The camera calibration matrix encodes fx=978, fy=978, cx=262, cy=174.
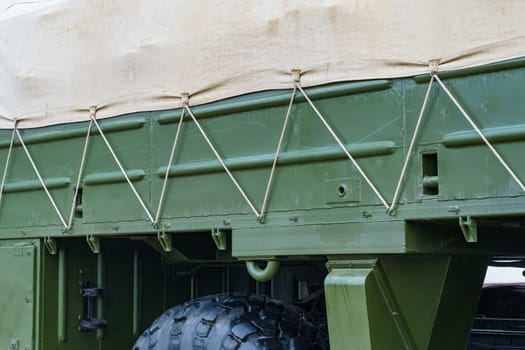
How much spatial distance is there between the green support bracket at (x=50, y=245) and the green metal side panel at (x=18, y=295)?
0.09 meters

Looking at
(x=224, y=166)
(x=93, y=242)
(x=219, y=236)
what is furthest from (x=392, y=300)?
(x=93, y=242)

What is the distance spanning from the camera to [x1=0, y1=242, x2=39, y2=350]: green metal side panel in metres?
6.20

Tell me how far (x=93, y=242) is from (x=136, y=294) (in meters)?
0.80

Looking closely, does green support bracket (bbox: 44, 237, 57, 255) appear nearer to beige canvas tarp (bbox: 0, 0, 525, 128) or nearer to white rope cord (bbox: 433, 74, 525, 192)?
beige canvas tarp (bbox: 0, 0, 525, 128)

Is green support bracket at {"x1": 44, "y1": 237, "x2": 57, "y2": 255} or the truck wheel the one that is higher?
green support bracket at {"x1": 44, "y1": 237, "x2": 57, "y2": 255}

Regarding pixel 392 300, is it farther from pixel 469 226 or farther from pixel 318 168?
pixel 318 168

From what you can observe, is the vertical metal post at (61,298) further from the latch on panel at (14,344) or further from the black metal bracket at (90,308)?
the latch on panel at (14,344)

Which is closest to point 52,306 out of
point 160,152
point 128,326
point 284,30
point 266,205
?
point 128,326

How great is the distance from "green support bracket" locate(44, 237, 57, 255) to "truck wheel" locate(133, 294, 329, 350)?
3.46 ft

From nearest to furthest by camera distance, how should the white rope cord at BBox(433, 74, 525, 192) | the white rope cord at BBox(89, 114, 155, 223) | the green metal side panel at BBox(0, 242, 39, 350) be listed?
the white rope cord at BBox(433, 74, 525, 192), the white rope cord at BBox(89, 114, 155, 223), the green metal side panel at BBox(0, 242, 39, 350)

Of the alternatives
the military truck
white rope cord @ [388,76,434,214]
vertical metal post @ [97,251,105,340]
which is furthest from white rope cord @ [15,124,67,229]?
white rope cord @ [388,76,434,214]

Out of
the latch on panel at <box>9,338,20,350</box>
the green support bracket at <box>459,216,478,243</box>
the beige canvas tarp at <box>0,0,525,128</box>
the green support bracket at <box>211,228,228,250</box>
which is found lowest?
the latch on panel at <box>9,338,20,350</box>

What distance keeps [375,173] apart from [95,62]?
7.00ft

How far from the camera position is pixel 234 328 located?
5105 mm
